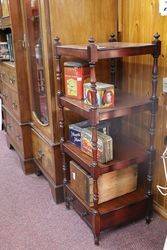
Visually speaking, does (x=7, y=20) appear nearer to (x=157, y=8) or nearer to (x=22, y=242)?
(x=157, y=8)

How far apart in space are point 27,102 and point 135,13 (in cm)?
115

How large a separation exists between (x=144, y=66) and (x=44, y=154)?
102 centimetres

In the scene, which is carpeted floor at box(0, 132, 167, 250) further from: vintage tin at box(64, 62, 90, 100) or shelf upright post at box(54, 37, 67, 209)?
vintage tin at box(64, 62, 90, 100)

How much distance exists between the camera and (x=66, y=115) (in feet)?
6.24

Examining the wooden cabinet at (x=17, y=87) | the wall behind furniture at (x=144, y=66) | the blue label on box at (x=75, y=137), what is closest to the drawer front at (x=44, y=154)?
the wooden cabinet at (x=17, y=87)

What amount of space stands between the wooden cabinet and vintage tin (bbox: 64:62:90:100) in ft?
2.40

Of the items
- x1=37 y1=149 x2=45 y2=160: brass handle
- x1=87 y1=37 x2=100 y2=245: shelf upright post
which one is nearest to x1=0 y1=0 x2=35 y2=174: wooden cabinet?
x1=37 y1=149 x2=45 y2=160: brass handle

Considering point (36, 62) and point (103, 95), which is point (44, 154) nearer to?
point (36, 62)

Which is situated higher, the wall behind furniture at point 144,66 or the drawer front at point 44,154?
the wall behind furniture at point 144,66

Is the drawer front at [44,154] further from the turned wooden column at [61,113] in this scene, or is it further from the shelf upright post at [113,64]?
the shelf upright post at [113,64]

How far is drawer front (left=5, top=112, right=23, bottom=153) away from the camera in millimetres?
2550

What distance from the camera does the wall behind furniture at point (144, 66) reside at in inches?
62.9

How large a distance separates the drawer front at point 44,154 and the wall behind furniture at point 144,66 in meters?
0.63

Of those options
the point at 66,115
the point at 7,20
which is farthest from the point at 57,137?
the point at 7,20
